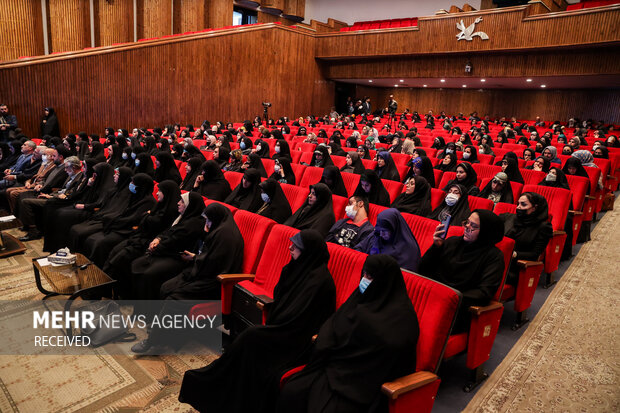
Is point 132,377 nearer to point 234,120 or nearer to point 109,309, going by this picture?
point 109,309

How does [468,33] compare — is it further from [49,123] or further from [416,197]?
[49,123]

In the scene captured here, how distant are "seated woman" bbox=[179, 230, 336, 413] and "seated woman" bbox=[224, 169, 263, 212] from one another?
178 centimetres

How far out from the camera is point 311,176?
459 cm

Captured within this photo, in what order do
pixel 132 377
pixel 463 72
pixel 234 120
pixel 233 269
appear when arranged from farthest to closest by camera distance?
pixel 234 120 < pixel 463 72 < pixel 233 269 < pixel 132 377

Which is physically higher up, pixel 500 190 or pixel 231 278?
pixel 500 190

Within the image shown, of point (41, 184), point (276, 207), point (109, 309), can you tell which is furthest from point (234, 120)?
Result: point (109, 309)

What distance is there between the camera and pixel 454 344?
6.64 ft

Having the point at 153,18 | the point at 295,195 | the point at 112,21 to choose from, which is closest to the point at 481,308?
the point at 295,195

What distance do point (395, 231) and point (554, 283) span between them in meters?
2.05

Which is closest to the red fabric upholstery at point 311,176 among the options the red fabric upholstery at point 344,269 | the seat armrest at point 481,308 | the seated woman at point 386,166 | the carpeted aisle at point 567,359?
the seated woman at point 386,166

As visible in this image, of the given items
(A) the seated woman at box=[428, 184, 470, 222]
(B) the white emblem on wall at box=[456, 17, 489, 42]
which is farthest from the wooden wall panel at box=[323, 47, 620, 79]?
(A) the seated woman at box=[428, 184, 470, 222]

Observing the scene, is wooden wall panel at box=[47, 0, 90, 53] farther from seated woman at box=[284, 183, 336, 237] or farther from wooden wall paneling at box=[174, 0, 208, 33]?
seated woman at box=[284, 183, 336, 237]

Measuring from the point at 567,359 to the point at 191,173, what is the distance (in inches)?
153

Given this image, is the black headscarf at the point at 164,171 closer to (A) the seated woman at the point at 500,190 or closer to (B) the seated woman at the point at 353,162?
(B) the seated woman at the point at 353,162
